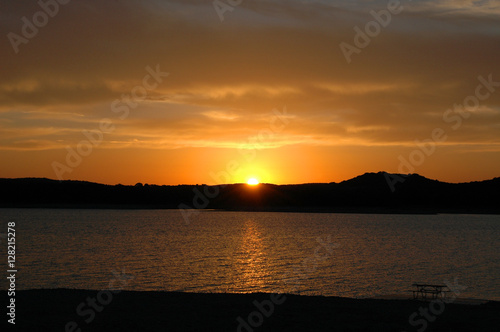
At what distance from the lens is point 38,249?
5816 cm

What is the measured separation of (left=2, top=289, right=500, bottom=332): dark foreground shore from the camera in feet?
54.9

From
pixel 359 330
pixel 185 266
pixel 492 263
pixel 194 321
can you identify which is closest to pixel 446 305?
pixel 359 330

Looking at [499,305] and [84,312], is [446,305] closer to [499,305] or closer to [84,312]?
[499,305]

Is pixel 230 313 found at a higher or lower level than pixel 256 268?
lower

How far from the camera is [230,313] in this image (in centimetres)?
1898

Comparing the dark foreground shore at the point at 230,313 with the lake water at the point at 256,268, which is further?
the lake water at the point at 256,268

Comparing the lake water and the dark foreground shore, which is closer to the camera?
the dark foreground shore

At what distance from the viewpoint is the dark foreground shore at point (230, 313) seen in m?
16.7

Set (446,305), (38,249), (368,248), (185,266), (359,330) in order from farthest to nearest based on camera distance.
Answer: (368,248) < (38,249) < (185,266) < (446,305) < (359,330)

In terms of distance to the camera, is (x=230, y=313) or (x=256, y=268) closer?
(x=230, y=313)

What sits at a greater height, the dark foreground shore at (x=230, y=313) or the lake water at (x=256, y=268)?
the lake water at (x=256, y=268)

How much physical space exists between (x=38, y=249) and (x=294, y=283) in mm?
33962

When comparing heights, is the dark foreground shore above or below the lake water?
below

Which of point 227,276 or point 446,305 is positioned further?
point 227,276
